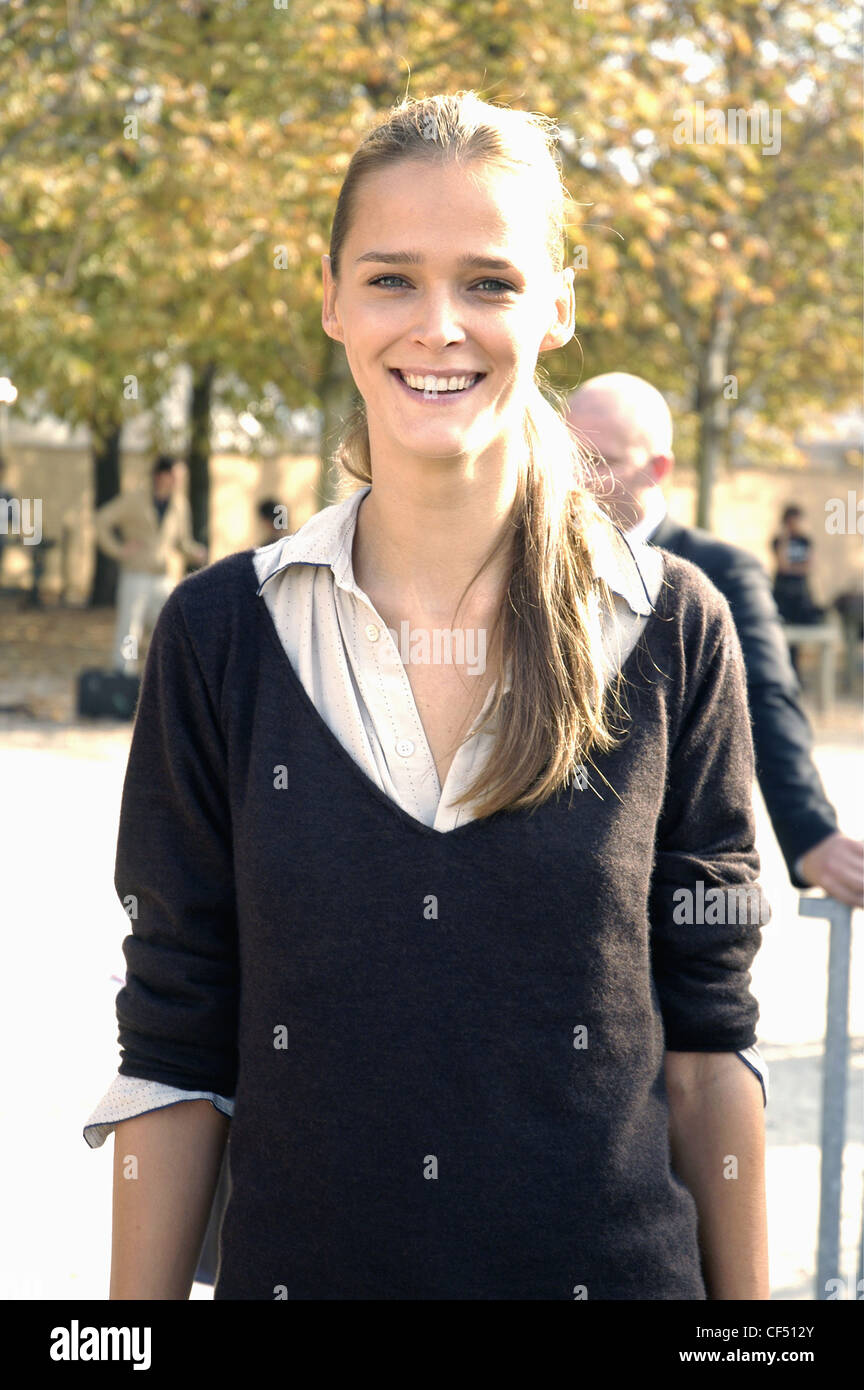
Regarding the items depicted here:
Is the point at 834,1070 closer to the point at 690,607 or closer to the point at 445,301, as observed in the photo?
the point at 690,607

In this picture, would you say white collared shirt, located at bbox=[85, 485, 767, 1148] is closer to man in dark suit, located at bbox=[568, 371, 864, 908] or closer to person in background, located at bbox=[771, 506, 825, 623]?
man in dark suit, located at bbox=[568, 371, 864, 908]

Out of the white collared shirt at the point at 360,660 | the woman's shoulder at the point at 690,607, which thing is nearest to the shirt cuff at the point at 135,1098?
the white collared shirt at the point at 360,660

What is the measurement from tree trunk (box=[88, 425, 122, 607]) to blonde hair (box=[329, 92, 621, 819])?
23838 mm

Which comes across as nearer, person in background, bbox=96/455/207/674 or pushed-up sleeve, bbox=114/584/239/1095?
pushed-up sleeve, bbox=114/584/239/1095

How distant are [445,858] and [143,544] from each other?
40.4 ft

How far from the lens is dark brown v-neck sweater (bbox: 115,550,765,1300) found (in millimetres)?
1814

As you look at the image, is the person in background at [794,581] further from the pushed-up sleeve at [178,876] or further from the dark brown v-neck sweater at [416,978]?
the pushed-up sleeve at [178,876]

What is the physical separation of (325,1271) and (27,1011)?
14.8ft

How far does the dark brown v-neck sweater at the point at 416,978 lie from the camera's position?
1.81m

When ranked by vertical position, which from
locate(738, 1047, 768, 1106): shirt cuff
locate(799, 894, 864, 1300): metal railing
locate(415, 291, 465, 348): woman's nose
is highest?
locate(415, 291, 465, 348): woman's nose

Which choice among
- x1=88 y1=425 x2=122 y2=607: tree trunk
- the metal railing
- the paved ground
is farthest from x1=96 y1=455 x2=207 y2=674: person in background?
x1=88 y1=425 x2=122 y2=607: tree trunk

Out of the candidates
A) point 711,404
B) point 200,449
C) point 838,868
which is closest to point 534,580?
point 838,868

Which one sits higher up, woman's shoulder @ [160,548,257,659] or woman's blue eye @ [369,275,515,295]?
woman's blue eye @ [369,275,515,295]
